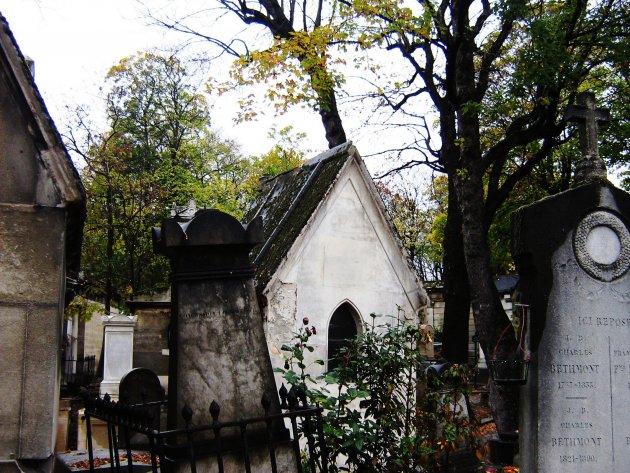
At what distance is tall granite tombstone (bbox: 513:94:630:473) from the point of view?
6754 millimetres

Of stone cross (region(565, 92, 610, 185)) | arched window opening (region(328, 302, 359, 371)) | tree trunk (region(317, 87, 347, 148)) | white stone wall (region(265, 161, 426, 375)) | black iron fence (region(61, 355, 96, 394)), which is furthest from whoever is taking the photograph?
black iron fence (region(61, 355, 96, 394))

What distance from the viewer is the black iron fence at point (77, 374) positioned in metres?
23.6

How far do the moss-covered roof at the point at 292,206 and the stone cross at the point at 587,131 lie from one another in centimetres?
594

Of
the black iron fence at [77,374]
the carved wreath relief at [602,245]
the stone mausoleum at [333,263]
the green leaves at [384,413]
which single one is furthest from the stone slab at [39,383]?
the black iron fence at [77,374]

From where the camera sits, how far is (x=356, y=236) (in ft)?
44.4

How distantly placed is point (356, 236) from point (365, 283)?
0.94m

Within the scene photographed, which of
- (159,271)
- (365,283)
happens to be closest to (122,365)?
(365,283)

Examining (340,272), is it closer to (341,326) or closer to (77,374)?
(341,326)

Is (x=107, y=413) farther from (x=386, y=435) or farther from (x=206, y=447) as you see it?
(x=386, y=435)

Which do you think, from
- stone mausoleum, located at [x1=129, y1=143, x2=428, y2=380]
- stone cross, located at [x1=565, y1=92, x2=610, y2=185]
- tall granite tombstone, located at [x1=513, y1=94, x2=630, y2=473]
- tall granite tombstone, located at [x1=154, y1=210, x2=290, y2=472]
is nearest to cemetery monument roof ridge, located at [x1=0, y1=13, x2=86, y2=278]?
tall granite tombstone, located at [x1=154, y1=210, x2=290, y2=472]

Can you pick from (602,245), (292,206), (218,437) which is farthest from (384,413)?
(292,206)

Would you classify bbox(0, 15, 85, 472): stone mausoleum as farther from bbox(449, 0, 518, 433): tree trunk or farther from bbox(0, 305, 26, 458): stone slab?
bbox(449, 0, 518, 433): tree trunk

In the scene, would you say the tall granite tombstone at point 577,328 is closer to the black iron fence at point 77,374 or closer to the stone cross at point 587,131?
the stone cross at point 587,131

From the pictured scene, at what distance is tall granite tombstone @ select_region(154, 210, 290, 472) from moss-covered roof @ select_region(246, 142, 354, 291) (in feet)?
22.7
